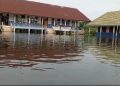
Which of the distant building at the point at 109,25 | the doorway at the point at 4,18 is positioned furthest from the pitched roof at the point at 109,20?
the doorway at the point at 4,18

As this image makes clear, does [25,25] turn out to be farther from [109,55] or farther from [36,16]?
[109,55]

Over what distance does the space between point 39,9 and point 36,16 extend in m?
2.09

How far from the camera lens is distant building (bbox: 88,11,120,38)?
44062 millimetres

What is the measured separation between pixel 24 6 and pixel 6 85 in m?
44.0

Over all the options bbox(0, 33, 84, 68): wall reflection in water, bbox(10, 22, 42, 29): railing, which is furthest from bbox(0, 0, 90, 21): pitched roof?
bbox(0, 33, 84, 68): wall reflection in water

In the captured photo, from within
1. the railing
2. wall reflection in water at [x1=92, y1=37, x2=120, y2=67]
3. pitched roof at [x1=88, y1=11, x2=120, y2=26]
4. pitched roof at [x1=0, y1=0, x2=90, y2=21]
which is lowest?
wall reflection in water at [x1=92, y1=37, x2=120, y2=67]

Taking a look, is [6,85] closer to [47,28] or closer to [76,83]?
[76,83]

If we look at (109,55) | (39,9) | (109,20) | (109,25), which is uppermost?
(39,9)

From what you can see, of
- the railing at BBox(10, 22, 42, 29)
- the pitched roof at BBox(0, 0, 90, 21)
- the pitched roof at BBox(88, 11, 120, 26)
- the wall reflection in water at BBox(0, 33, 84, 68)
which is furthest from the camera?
the pitched roof at BBox(0, 0, 90, 21)

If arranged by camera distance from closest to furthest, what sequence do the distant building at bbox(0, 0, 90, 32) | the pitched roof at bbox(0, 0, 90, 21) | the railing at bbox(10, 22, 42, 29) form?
the railing at bbox(10, 22, 42, 29) → the distant building at bbox(0, 0, 90, 32) → the pitched roof at bbox(0, 0, 90, 21)

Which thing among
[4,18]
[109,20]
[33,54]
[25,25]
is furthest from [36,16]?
[33,54]

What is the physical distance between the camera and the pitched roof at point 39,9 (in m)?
47.3

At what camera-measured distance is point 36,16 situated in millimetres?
50344

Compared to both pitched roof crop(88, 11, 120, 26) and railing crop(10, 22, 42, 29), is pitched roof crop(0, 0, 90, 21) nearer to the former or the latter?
railing crop(10, 22, 42, 29)
